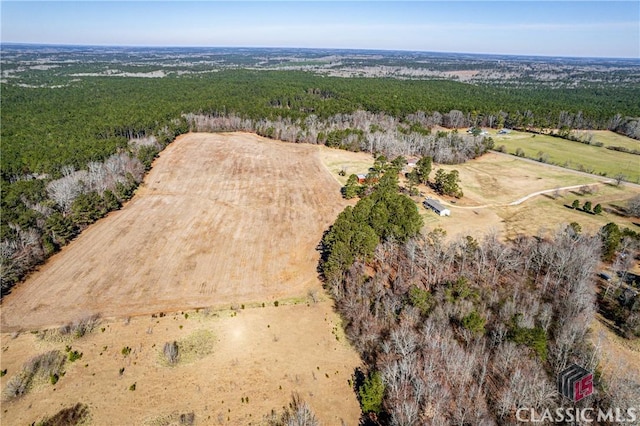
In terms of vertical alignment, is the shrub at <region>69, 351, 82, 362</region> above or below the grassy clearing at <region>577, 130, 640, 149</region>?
below

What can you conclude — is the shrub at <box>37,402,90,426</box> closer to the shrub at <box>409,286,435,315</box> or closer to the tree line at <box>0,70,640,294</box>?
the tree line at <box>0,70,640,294</box>

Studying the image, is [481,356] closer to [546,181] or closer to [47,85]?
[546,181]

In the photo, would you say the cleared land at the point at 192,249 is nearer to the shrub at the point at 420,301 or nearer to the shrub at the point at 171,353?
the shrub at the point at 171,353

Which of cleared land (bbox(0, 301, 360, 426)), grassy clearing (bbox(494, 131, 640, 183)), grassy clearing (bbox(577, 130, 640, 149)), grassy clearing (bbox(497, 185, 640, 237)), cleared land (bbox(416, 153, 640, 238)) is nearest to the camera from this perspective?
cleared land (bbox(0, 301, 360, 426))

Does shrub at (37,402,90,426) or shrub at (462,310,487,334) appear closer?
shrub at (37,402,90,426)

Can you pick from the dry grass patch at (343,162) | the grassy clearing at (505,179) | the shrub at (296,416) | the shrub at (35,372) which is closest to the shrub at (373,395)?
the shrub at (296,416)

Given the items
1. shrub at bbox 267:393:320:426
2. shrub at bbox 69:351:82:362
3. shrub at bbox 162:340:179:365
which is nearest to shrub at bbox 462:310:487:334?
shrub at bbox 267:393:320:426

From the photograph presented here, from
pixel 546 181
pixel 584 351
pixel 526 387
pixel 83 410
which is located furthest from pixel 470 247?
pixel 546 181
